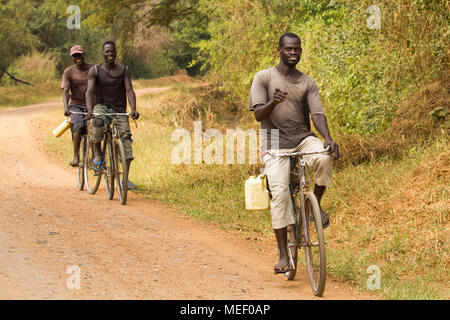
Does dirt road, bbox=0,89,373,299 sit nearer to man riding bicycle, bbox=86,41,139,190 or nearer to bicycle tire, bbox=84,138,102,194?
bicycle tire, bbox=84,138,102,194

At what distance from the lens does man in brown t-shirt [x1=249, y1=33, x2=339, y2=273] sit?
5574mm

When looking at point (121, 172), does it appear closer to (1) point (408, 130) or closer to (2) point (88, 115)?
(2) point (88, 115)

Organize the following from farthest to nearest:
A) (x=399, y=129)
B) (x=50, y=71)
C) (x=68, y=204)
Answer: (x=50, y=71) < (x=399, y=129) < (x=68, y=204)

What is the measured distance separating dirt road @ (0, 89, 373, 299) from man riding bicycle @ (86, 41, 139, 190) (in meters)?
1.03

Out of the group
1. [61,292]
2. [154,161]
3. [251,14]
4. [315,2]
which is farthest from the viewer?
[251,14]

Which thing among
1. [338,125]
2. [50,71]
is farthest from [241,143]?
[50,71]

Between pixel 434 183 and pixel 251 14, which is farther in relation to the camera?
pixel 251 14

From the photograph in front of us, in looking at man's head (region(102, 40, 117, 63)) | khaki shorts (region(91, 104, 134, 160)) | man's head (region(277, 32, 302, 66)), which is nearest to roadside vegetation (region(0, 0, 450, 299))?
khaki shorts (region(91, 104, 134, 160))

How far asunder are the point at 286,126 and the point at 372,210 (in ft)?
8.85

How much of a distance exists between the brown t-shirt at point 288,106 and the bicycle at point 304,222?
185mm

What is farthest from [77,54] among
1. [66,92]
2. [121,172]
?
[121,172]

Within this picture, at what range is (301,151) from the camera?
567cm

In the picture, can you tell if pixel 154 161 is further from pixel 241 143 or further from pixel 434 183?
pixel 434 183
